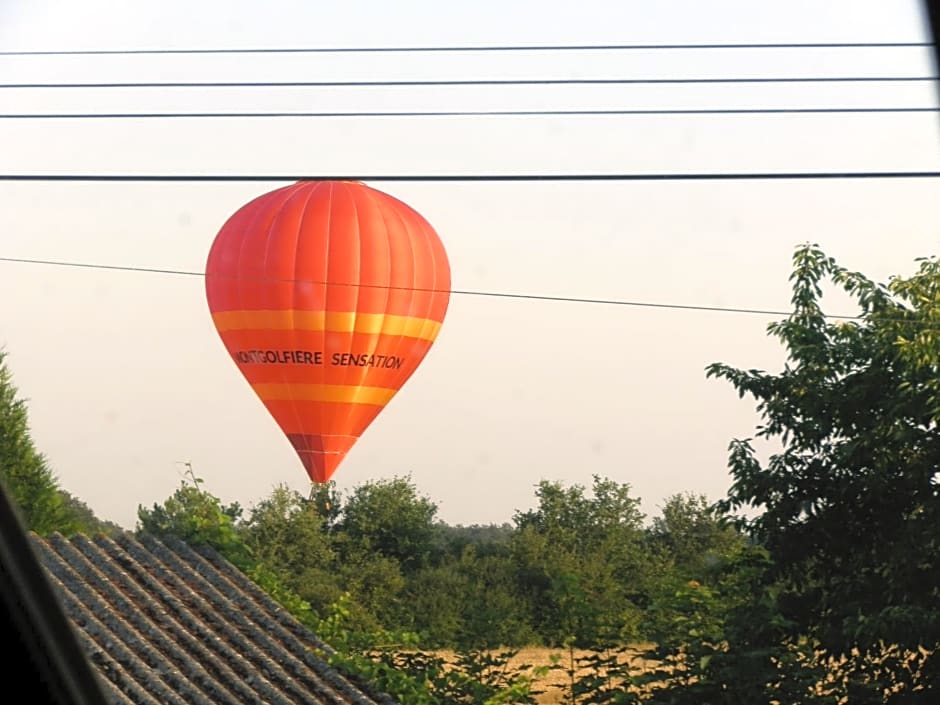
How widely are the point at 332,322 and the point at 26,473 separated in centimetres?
978

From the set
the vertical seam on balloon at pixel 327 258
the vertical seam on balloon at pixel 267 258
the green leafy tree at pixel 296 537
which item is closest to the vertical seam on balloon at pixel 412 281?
the vertical seam on balloon at pixel 327 258

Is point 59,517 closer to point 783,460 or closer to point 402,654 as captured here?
point 402,654

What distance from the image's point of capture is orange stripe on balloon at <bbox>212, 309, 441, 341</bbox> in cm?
1845

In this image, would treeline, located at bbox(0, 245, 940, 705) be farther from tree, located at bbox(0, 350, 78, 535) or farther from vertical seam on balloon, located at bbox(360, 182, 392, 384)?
tree, located at bbox(0, 350, 78, 535)

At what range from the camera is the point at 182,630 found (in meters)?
10.0

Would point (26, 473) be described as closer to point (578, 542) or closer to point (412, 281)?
point (412, 281)

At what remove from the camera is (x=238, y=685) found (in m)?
9.39

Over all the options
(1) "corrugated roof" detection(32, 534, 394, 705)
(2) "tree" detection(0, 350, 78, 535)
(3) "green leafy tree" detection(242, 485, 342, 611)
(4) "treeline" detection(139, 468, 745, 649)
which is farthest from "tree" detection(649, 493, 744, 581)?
(1) "corrugated roof" detection(32, 534, 394, 705)

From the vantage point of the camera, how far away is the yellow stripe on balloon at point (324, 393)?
1903 cm

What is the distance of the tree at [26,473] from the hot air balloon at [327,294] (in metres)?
6.44

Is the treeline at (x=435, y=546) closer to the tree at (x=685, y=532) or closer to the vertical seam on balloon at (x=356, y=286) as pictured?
the tree at (x=685, y=532)

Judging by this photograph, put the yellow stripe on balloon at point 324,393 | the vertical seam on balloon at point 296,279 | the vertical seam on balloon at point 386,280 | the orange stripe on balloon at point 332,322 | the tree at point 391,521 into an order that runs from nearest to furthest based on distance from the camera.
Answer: the vertical seam on balloon at point 386,280 < the orange stripe on balloon at point 332,322 < the vertical seam on balloon at point 296,279 < the yellow stripe on balloon at point 324,393 < the tree at point 391,521

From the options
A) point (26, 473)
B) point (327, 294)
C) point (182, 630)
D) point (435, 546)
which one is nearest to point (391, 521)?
point (435, 546)

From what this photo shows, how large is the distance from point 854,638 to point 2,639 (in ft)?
38.0
